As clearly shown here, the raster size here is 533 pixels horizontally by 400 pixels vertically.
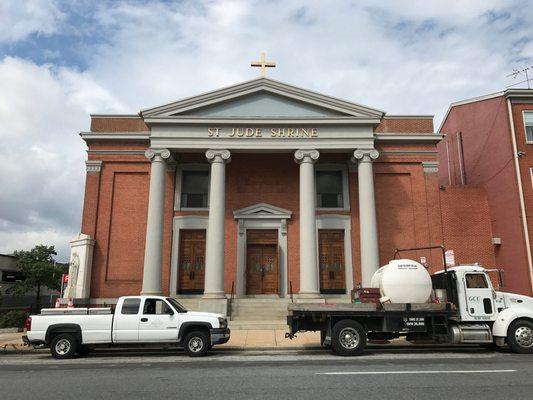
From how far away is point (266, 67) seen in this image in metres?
23.7

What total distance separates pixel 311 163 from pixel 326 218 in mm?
3561

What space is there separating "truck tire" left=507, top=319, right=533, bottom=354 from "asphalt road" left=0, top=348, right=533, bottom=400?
1.93 feet

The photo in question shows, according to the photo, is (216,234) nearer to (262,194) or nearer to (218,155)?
(218,155)

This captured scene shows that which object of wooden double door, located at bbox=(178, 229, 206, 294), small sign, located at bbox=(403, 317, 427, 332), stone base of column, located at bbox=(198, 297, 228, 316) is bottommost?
small sign, located at bbox=(403, 317, 427, 332)

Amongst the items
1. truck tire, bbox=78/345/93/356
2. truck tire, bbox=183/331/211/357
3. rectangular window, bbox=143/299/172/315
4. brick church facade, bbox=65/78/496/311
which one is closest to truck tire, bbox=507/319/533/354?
truck tire, bbox=183/331/211/357

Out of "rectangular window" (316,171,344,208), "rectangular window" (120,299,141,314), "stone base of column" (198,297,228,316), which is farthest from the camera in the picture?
"rectangular window" (316,171,344,208)

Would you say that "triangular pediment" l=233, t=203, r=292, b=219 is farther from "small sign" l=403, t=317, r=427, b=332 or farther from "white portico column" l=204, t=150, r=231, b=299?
"small sign" l=403, t=317, r=427, b=332

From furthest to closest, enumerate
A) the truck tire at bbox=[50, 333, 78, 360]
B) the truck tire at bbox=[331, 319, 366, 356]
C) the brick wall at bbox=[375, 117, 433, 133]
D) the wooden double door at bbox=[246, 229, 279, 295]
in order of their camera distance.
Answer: the brick wall at bbox=[375, 117, 433, 133]
the wooden double door at bbox=[246, 229, 279, 295]
the truck tire at bbox=[50, 333, 78, 360]
the truck tire at bbox=[331, 319, 366, 356]

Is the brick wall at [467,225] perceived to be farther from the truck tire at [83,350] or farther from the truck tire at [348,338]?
the truck tire at [83,350]

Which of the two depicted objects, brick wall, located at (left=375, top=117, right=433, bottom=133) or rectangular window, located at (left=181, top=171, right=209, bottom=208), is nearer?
rectangular window, located at (left=181, top=171, right=209, bottom=208)

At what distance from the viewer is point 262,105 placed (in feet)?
76.3

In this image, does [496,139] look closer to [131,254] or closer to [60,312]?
[131,254]

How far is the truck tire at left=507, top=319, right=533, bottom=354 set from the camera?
12.4 metres

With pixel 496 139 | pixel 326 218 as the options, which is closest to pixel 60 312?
pixel 326 218
